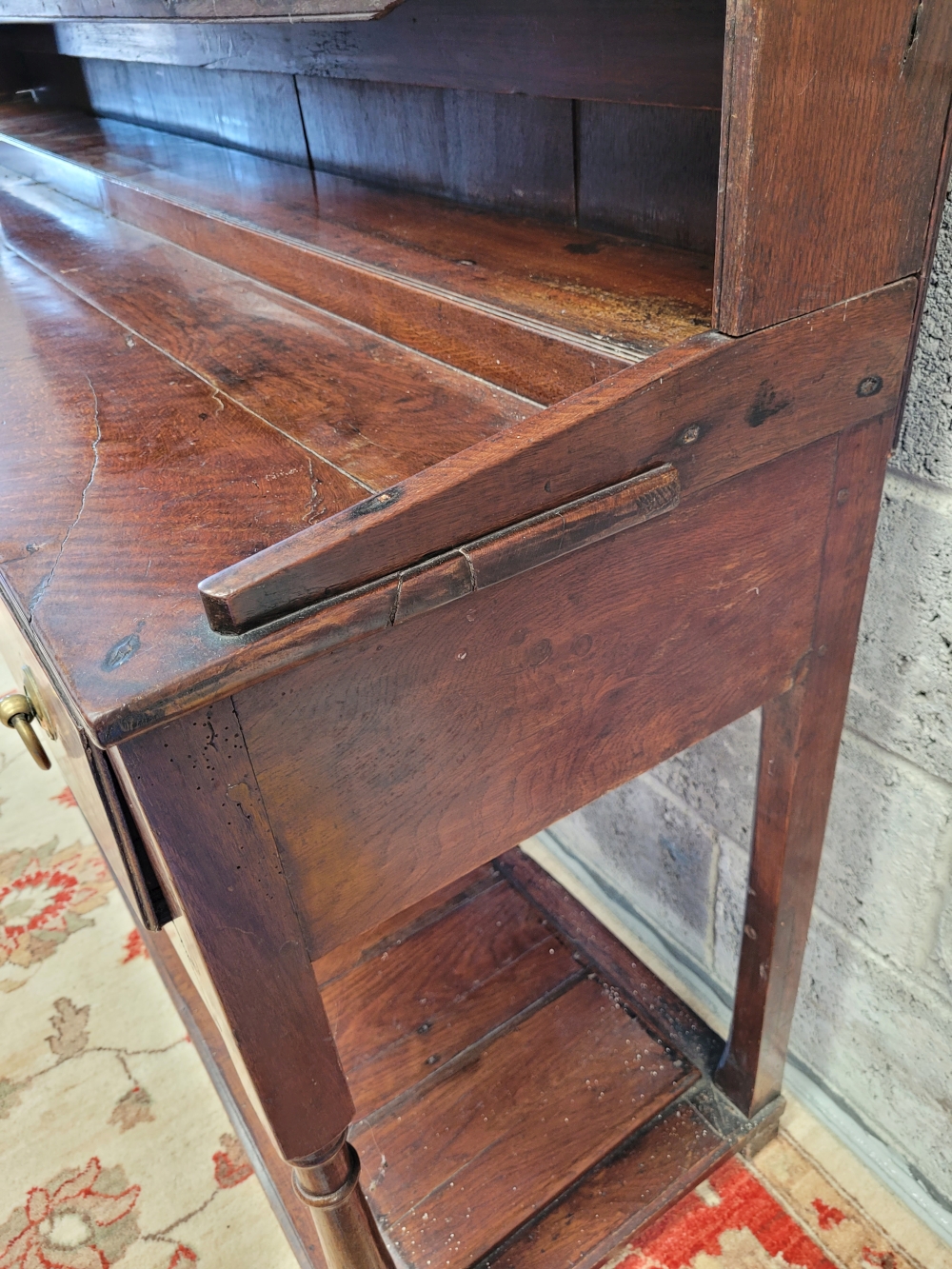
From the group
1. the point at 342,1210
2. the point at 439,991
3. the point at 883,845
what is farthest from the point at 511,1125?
the point at 883,845

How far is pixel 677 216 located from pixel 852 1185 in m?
1.04

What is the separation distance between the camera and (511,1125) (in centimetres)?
107

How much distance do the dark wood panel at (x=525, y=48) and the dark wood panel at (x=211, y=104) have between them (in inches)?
2.6

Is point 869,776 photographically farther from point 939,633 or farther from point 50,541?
point 50,541

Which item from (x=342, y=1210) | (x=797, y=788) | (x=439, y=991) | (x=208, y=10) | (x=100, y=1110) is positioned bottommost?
(x=100, y=1110)

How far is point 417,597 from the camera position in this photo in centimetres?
47

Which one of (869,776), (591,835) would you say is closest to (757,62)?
(869,776)

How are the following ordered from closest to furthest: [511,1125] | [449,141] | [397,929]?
[449,141], [511,1125], [397,929]

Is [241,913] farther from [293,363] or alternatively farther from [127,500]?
[293,363]

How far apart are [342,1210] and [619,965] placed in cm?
63

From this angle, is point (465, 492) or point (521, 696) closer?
point (465, 492)

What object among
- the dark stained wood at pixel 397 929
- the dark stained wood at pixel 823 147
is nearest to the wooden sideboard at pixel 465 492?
the dark stained wood at pixel 823 147

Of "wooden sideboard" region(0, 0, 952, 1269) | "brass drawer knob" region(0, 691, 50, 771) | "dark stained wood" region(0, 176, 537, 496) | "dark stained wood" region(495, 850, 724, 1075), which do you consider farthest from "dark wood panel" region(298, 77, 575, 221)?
"dark stained wood" region(495, 850, 724, 1075)

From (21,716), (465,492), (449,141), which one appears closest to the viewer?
(465,492)
